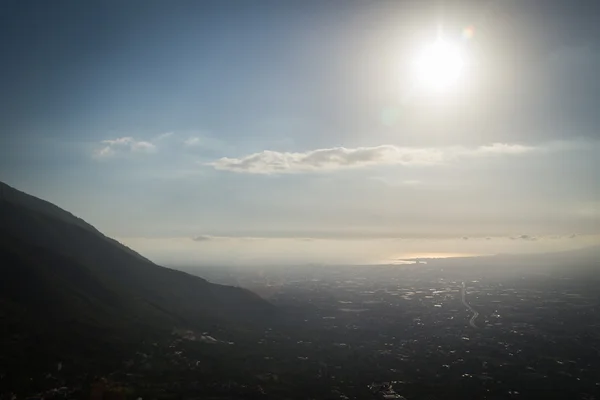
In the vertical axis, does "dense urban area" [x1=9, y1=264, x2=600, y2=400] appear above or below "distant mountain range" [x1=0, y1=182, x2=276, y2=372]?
below

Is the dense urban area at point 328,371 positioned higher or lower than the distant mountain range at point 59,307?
lower

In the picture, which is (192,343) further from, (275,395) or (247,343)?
(275,395)

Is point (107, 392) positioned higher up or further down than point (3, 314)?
further down

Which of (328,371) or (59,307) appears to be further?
(328,371)

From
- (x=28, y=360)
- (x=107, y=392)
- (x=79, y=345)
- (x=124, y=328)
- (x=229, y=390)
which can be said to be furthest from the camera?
(x=124, y=328)

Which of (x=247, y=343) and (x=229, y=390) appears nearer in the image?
(x=229, y=390)

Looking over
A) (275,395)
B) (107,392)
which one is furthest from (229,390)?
(107,392)

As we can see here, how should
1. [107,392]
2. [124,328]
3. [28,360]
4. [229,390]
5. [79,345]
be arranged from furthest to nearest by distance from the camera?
1. [124,328]
2. [79,345]
3. [229,390]
4. [28,360]
5. [107,392]

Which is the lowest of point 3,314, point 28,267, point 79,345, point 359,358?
point 359,358

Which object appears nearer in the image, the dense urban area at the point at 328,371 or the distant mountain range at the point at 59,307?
the dense urban area at the point at 328,371

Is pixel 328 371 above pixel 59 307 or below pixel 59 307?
below

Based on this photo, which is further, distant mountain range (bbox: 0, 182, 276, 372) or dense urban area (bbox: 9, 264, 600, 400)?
distant mountain range (bbox: 0, 182, 276, 372)
